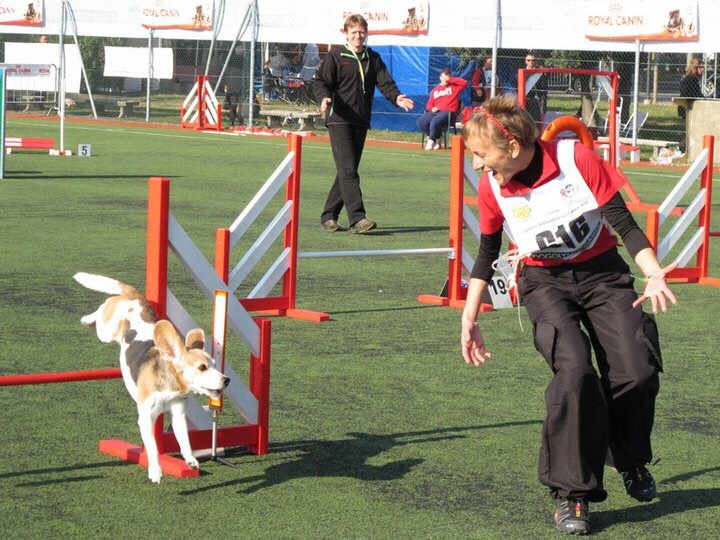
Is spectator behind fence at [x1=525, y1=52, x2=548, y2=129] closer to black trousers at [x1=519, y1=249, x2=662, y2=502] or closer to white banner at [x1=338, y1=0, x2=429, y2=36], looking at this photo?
white banner at [x1=338, y1=0, x2=429, y2=36]

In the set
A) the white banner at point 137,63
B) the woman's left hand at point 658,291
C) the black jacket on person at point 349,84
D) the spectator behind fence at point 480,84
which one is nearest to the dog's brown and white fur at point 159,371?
the woman's left hand at point 658,291

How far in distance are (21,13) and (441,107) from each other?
13.3 meters

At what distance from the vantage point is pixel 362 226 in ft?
42.7

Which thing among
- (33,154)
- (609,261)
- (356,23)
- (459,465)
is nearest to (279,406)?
(459,465)

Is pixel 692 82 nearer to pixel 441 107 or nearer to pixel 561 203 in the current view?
pixel 441 107

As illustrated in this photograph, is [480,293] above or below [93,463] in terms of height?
above

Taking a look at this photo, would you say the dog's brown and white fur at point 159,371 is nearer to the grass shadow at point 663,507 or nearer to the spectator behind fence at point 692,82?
the grass shadow at point 663,507

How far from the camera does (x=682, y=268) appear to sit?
1096 centimetres

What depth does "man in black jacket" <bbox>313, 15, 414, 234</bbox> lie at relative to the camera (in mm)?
12797

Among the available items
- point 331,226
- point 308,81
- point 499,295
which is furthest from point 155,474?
point 308,81

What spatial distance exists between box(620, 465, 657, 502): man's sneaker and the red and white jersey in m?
0.81

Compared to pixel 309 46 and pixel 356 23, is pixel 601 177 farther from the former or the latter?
pixel 309 46

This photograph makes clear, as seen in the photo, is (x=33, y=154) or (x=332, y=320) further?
(x=33, y=154)

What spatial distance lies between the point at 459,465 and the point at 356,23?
795cm
